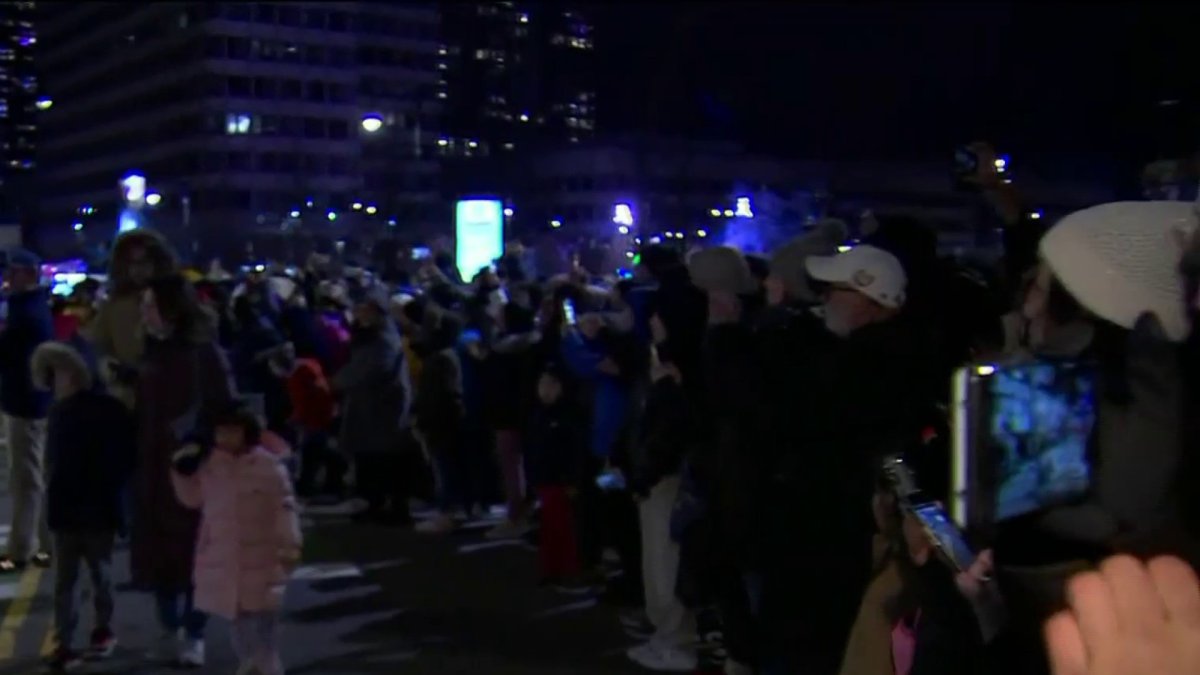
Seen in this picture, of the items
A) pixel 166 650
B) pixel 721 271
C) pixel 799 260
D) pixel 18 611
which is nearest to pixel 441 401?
pixel 18 611

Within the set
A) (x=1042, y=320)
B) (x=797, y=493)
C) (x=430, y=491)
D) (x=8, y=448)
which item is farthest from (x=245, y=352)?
(x=1042, y=320)

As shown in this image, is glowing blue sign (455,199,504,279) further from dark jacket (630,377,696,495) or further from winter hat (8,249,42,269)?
dark jacket (630,377,696,495)

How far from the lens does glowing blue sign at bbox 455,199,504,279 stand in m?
24.6

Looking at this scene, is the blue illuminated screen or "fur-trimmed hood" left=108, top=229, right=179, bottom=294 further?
"fur-trimmed hood" left=108, top=229, right=179, bottom=294

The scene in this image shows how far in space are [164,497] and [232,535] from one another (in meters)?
1.02

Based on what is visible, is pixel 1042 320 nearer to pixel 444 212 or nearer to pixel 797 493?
pixel 797 493

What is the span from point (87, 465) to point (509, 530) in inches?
182

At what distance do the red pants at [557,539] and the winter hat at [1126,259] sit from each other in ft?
26.4

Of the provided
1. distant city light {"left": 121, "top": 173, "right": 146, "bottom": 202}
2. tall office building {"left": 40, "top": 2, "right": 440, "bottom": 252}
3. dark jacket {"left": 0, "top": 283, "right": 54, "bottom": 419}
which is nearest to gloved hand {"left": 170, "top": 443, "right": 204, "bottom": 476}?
dark jacket {"left": 0, "top": 283, "right": 54, "bottom": 419}

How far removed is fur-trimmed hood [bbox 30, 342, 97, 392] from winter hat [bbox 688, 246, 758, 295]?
3.67m

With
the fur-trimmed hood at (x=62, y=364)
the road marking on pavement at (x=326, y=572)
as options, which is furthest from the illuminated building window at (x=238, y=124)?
the fur-trimmed hood at (x=62, y=364)

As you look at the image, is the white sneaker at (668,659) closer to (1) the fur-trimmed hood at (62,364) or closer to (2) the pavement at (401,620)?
(2) the pavement at (401,620)

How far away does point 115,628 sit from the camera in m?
8.41

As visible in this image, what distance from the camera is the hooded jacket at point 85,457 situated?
7453 mm
